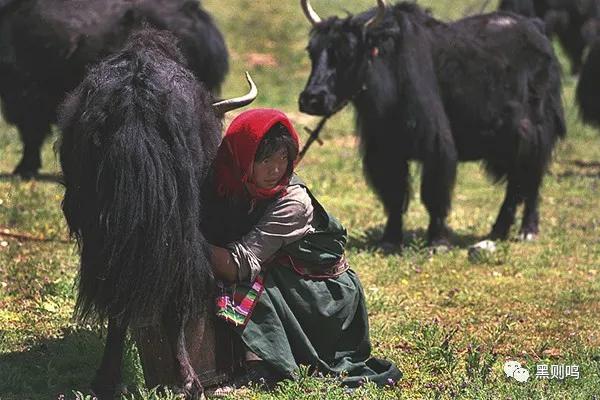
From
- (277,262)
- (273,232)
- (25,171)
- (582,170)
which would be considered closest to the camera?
(273,232)

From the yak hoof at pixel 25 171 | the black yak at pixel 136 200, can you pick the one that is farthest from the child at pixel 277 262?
the yak hoof at pixel 25 171

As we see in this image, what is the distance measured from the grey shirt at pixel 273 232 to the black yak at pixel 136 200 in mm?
192

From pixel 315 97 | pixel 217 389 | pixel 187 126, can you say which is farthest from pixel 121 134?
pixel 315 97

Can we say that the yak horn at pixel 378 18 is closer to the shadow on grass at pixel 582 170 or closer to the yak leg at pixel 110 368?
the yak leg at pixel 110 368

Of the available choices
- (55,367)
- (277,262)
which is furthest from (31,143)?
(277,262)

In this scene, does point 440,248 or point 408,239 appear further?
point 408,239

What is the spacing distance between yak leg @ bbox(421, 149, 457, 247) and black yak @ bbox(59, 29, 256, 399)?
3735mm

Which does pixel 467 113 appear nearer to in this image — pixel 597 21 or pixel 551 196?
pixel 551 196

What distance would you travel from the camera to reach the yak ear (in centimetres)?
768

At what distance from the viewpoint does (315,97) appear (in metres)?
7.52

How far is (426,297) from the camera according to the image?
639 centimetres

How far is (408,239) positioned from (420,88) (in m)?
1.16

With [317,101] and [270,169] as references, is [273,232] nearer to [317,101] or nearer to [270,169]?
[270,169]

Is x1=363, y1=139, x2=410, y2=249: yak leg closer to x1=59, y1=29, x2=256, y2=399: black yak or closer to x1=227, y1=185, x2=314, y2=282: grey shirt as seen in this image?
x1=227, y1=185, x2=314, y2=282: grey shirt
